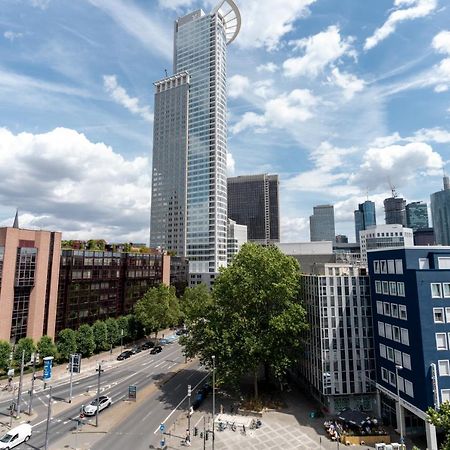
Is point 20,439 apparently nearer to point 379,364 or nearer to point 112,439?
point 112,439

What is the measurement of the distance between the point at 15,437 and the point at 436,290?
53.2 metres

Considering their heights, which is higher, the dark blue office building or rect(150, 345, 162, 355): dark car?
the dark blue office building

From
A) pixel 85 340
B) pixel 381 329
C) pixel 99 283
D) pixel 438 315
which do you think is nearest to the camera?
pixel 438 315

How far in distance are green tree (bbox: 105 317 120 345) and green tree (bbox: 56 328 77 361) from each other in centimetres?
1163

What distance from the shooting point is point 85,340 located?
78.2 m

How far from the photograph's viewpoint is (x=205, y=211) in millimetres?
191125

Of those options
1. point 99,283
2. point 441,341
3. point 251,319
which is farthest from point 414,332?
point 99,283

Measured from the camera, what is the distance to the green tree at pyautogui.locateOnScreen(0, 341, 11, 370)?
6272 centimetres

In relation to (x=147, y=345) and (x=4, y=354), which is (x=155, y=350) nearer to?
(x=147, y=345)

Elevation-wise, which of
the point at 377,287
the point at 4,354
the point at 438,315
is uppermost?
A: the point at 377,287

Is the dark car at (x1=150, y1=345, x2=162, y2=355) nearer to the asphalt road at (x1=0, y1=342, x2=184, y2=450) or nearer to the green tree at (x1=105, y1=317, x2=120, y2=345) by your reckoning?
the asphalt road at (x1=0, y1=342, x2=184, y2=450)

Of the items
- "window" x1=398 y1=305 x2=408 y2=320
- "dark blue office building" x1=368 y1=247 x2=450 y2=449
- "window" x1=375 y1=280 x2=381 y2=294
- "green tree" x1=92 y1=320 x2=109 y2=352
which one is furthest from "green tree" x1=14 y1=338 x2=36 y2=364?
"window" x1=398 y1=305 x2=408 y2=320

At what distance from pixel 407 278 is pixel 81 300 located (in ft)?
240

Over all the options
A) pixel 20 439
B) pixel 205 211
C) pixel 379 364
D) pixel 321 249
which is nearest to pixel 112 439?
pixel 20 439
